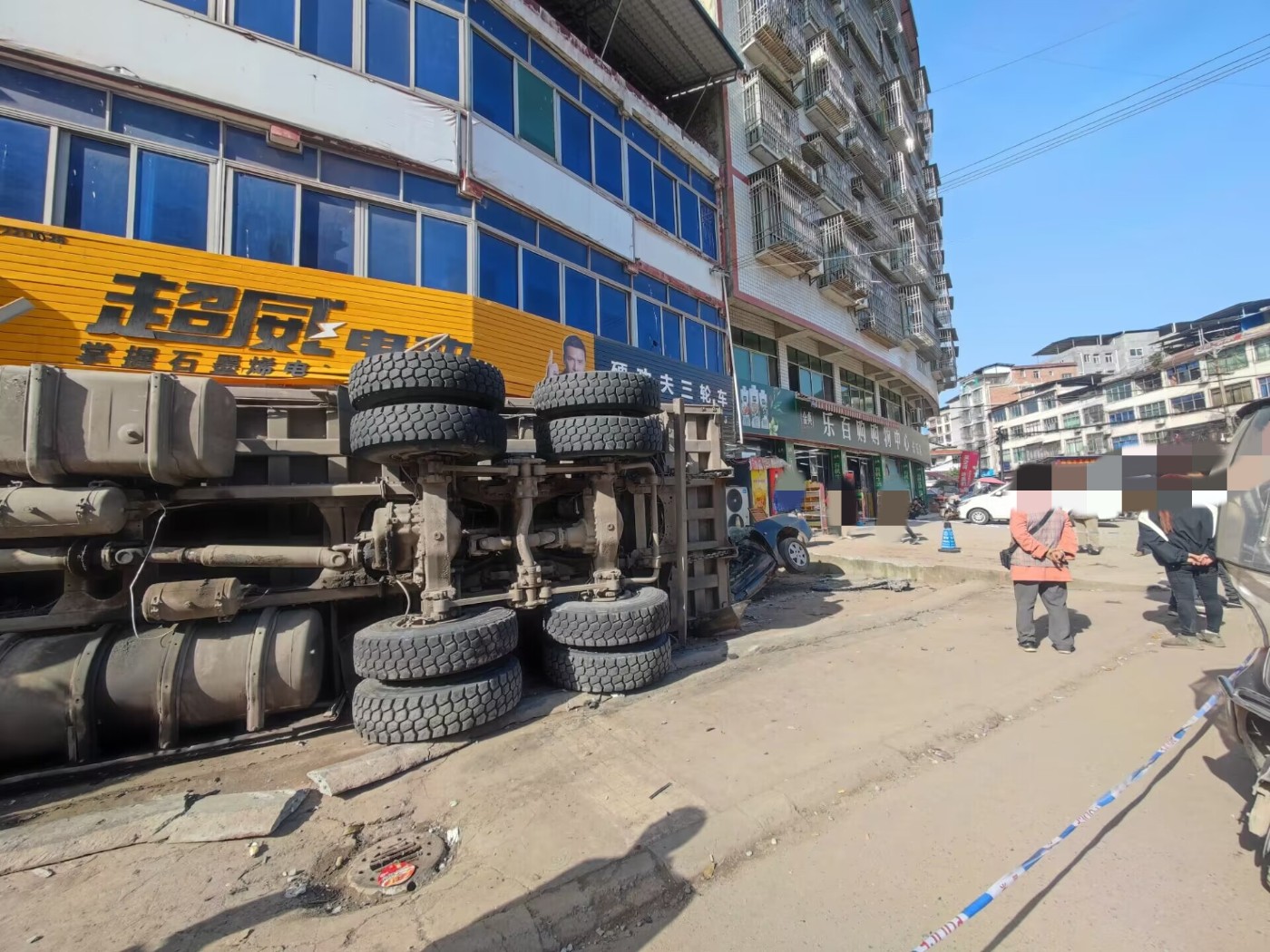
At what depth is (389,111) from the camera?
7504 millimetres

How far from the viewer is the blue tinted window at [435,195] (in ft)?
25.2

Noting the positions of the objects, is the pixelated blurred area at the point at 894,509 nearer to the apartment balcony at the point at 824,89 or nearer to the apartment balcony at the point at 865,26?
the apartment balcony at the point at 824,89

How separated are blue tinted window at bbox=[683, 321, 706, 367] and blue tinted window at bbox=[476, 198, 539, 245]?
16.8 ft

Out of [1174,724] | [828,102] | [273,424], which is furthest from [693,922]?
[828,102]

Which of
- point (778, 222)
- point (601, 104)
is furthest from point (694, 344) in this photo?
point (778, 222)

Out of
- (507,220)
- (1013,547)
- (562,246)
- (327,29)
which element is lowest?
(1013,547)

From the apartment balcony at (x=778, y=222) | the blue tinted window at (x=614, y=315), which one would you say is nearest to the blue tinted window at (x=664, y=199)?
the blue tinted window at (x=614, y=315)

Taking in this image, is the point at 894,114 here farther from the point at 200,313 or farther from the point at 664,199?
the point at 200,313

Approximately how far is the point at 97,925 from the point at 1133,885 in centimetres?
390

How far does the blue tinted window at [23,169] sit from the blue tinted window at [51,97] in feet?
0.79

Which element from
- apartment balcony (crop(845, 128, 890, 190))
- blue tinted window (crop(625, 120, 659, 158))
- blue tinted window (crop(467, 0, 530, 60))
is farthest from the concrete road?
apartment balcony (crop(845, 128, 890, 190))

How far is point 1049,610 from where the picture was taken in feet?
16.2

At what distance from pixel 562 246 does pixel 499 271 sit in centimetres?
185

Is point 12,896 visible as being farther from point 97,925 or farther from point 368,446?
point 368,446
